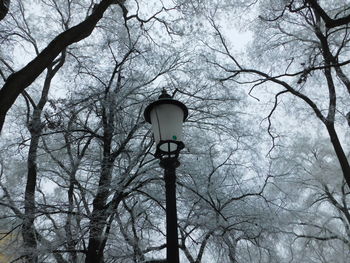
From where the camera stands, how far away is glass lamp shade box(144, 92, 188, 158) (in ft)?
11.3

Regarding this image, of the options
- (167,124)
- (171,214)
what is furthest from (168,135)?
(171,214)

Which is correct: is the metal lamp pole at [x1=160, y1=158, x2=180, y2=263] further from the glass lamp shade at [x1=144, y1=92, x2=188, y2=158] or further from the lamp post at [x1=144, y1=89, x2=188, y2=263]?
the glass lamp shade at [x1=144, y1=92, x2=188, y2=158]

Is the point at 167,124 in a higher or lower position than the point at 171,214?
higher

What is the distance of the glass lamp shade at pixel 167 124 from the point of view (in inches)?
135

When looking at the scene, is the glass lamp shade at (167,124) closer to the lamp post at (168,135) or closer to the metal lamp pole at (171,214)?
the lamp post at (168,135)

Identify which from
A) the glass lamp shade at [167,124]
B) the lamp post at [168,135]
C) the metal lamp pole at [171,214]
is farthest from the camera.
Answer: the glass lamp shade at [167,124]

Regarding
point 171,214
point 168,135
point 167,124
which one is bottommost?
point 171,214

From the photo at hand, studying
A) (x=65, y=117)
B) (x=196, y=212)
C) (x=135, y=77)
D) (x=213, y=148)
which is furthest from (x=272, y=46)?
(x=65, y=117)

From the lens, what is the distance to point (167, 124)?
3.48 m

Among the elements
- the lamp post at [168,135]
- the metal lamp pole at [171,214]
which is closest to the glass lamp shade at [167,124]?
the lamp post at [168,135]

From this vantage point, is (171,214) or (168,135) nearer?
(171,214)

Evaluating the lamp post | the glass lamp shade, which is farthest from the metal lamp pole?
the glass lamp shade

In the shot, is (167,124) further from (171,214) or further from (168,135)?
(171,214)

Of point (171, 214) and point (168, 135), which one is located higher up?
point (168, 135)
